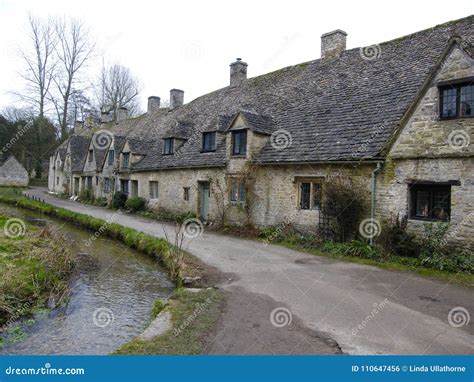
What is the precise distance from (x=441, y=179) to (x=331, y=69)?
10.5 meters

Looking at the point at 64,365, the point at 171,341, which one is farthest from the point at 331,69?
the point at 64,365

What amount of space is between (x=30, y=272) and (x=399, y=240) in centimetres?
1074

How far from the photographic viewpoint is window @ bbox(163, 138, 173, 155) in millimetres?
24656

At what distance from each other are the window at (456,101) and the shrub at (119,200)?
2109cm

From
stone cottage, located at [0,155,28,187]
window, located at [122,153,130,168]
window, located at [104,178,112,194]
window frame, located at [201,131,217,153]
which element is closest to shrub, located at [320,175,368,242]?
window frame, located at [201,131,217,153]

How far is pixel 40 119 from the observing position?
48.4 meters

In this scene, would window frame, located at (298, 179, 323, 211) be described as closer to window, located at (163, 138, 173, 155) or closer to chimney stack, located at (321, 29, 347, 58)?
chimney stack, located at (321, 29, 347, 58)

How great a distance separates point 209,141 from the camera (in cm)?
2134

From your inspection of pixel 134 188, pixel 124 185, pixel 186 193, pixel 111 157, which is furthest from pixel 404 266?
pixel 111 157

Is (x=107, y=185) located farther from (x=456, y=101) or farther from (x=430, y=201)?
(x=456, y=101)

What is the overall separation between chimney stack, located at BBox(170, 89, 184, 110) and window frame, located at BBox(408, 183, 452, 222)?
24.4m

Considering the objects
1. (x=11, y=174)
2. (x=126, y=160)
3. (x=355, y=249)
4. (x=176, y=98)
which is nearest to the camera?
(x=355, y=249)

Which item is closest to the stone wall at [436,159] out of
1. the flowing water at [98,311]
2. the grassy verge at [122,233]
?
the grassy verge at [122,233]

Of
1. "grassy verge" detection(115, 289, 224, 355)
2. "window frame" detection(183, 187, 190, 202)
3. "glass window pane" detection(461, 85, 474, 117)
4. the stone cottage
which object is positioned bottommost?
"grassy verge" detection(115, 289, 224, 355)
